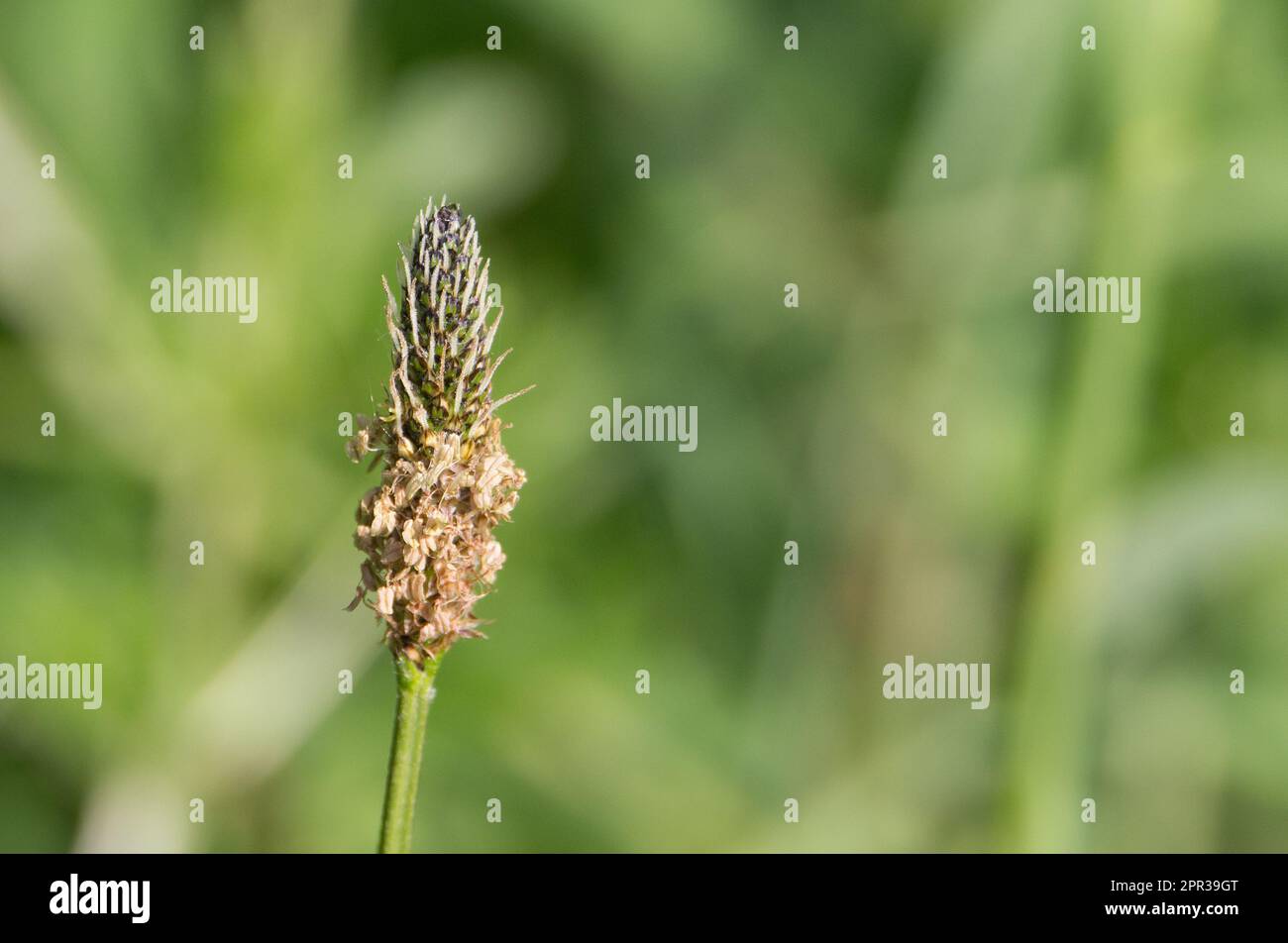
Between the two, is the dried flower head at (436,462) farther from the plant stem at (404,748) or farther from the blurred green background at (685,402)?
the blurred green background at (685,402)

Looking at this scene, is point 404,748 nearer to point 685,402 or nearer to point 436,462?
point 436,462

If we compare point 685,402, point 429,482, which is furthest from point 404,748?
point 685,402

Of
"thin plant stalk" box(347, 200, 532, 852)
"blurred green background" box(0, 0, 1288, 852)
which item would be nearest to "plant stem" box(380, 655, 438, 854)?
"thin plant stalk" box(347, 200, 532, 852)

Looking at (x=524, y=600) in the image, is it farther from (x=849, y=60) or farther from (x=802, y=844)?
(x=849, y=60)

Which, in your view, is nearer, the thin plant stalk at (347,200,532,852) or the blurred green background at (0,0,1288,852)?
the thin plant stalk at (347,200,532,852)

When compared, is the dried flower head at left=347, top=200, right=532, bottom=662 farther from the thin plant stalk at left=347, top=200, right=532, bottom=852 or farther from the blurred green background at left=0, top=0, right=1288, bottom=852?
the blurred green background at left=0, top=0, right=1288, bottom=852

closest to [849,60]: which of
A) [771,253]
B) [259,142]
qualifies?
[771,253]
